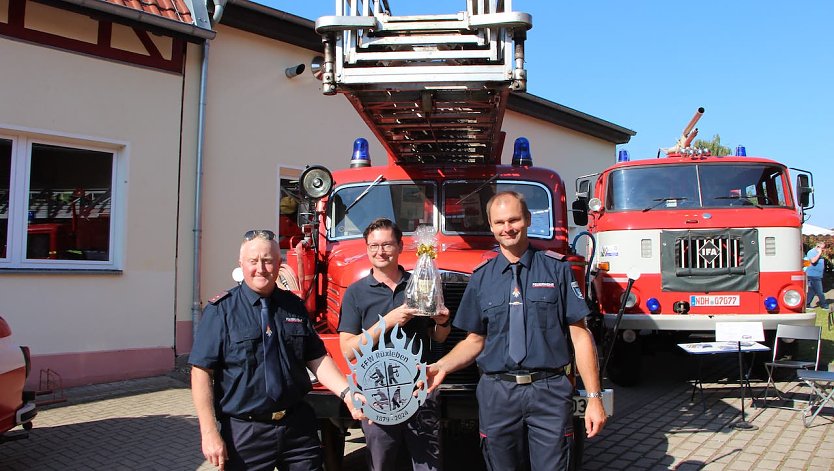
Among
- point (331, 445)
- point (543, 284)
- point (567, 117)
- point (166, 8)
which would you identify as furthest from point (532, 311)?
point (567, 117)

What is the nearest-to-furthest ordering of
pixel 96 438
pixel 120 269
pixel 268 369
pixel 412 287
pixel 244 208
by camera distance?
1. pixel 268 369
2. pixel 412 287
3. pixel 96 438
4. pixel 120 269
5. pixel 244 208

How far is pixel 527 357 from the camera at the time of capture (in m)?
3.15

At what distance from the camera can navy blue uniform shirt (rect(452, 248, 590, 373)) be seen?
3164mm

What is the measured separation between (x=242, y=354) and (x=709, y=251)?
6428mm

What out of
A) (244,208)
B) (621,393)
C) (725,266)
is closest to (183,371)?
(244,208)

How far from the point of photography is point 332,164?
1113cm

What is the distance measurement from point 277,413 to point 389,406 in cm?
52

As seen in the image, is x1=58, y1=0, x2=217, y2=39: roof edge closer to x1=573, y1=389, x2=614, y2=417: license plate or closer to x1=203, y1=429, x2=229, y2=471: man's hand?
x1=203, y1=429, x2=229, y2=471: man's hand

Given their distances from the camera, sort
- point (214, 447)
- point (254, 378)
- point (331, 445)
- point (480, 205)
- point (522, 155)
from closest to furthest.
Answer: point (214, 447)
point (254, 378)
point (331, 445)
point (480, 205)
point (522, 155)

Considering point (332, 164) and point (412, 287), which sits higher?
point (332, 164)

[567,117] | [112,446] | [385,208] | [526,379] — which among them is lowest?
[112,446]

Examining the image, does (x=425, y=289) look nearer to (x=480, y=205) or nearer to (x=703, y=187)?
(x=480, y=205)

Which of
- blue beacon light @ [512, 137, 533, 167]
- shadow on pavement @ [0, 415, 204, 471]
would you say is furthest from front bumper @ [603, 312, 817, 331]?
shadow on pavement @ [0, 415, 204, 471]

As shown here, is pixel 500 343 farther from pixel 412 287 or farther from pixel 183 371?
pixel 183 371
